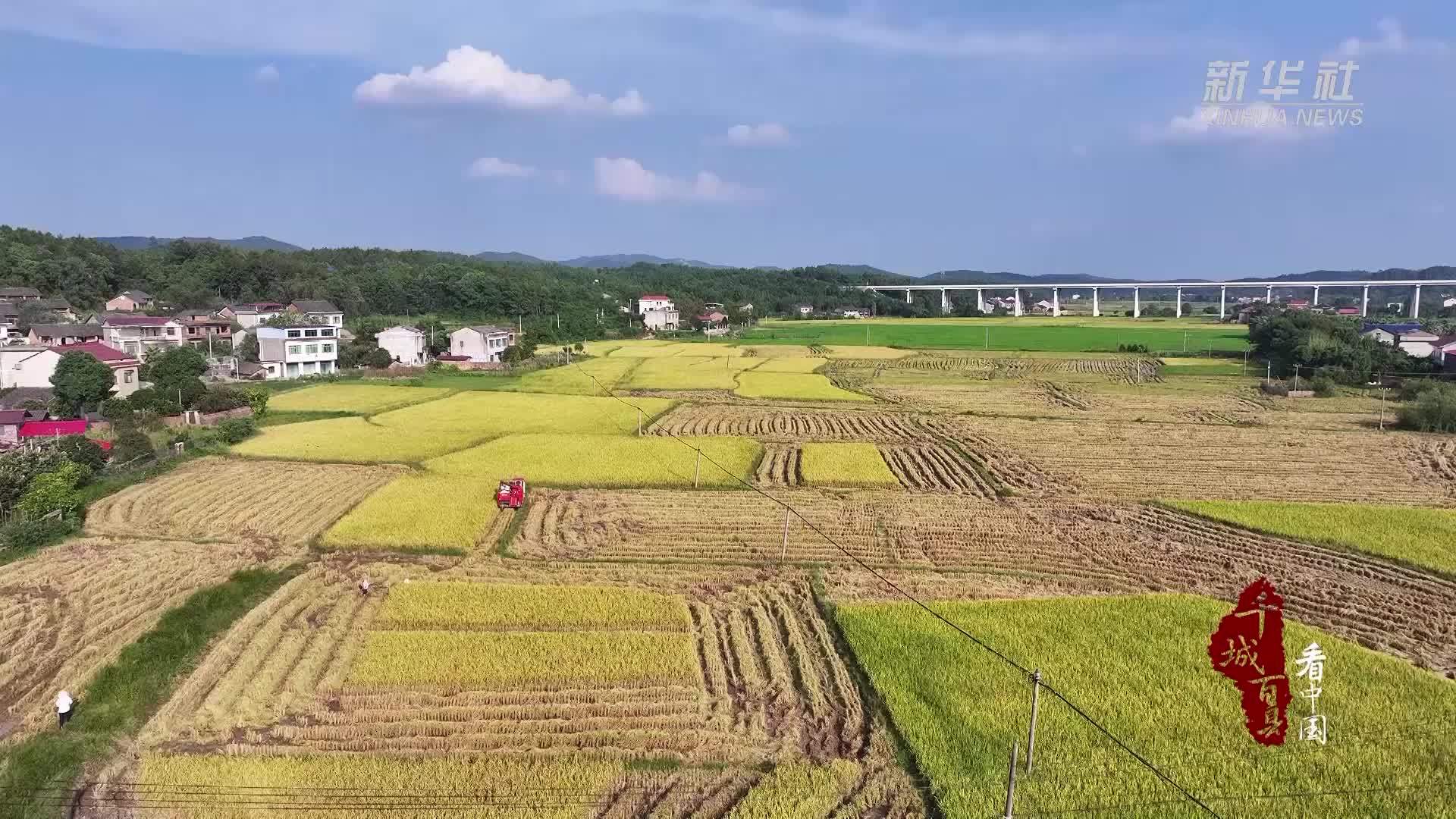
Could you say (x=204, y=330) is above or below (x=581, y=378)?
above

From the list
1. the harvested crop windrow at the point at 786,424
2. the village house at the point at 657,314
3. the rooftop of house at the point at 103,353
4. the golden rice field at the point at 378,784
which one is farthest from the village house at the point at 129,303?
the golden rice field at the point at 378,784

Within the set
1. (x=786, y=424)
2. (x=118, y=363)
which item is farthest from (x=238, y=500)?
(x=118, y=363)

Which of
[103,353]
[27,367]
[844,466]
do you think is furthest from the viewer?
[27,367]

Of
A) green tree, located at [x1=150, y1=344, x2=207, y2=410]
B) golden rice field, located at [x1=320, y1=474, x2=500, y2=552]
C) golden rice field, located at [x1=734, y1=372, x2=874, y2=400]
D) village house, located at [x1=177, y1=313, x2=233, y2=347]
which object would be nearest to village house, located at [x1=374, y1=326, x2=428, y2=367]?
village house, located at [x1=177, y1=313, x2=233, y2=347]

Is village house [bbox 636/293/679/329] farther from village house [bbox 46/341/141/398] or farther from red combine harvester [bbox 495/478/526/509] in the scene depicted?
red combine harvester [bbox 495/478/526/509]

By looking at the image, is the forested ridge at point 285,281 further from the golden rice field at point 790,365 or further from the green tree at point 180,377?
the green tree at point 180,377

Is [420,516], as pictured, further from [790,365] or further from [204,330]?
[204,330]

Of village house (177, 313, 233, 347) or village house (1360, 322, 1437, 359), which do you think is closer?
village house (1360, 322, 1437, 359)
